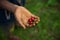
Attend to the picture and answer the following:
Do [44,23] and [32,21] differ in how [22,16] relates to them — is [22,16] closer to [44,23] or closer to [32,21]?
[32,21]

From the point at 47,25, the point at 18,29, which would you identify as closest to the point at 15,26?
the point at 18,29

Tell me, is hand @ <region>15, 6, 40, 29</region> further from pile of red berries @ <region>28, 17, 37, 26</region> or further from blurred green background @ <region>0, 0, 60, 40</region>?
blurred green background @ <region>0, 0, 60, 40</region>

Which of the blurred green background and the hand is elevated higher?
the hand

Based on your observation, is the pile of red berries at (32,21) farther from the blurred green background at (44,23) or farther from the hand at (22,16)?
the blurred green background at (44,23)

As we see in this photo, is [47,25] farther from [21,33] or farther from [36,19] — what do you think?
[36,19]

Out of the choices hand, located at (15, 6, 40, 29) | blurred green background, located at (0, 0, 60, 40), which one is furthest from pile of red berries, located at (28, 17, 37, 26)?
blurred green background, located at (0, 0, 60, 40)

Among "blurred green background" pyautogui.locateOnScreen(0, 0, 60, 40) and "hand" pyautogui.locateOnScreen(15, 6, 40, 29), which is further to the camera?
"blurred green background" pyautogui.locateOnScreen(0, 0, 60, 40)

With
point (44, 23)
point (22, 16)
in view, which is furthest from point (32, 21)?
point (44, 23)

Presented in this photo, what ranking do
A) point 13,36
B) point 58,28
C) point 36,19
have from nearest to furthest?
point 36,19 < point 13,36 < point 58,28

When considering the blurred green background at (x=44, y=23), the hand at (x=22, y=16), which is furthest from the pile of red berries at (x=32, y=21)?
the blurred green background at (x=44, y=23)
